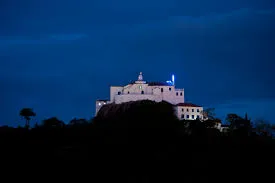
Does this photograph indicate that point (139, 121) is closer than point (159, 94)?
Yes

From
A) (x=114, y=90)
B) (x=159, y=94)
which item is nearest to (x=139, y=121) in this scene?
(x=159, y=94)

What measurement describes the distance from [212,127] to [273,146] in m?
16.0

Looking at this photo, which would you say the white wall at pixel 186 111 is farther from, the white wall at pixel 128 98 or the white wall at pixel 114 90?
the white wall at pixel 114 90

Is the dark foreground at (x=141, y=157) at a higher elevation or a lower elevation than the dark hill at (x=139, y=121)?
lower

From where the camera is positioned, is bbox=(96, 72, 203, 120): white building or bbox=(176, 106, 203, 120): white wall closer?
bbox=(176, 106, 203, 120): white wall

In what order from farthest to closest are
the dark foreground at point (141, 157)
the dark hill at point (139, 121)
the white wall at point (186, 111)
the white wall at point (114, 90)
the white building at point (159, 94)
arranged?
the white wall at point (114, 90) < the white building at point (159, 94) < the white wall at point (186, 111) < the dark hill at point (139, 121) < the dark foreground at point (141, 157)

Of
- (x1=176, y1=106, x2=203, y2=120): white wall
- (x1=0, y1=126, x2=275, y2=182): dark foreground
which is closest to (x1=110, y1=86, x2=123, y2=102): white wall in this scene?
(x1=176, y1=106, x2=203, y2=120): white wall

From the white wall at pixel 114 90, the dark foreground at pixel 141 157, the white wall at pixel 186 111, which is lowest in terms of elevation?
the dark foreground at pixel 141 157

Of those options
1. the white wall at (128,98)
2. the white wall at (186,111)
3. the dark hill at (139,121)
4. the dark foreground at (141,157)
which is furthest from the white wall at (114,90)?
the dark foreground at (141,157)

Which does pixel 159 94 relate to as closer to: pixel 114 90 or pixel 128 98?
pixel 128 98

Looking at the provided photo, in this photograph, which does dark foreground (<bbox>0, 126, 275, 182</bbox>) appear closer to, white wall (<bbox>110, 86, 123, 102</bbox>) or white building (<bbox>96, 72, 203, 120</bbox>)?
white building (<bbox>96, 72, 203, 120</bbox>)

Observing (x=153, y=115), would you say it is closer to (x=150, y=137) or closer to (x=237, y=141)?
(x=150, y=137)

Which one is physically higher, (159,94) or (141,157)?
(159,94)

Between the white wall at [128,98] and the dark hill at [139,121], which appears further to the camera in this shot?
the white wall at [128,98]
